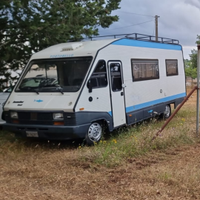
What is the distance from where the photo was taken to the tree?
897cm

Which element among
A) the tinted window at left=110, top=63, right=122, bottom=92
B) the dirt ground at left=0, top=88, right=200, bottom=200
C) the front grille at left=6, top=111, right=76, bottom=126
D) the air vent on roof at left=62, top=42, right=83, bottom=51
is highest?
the air vent on roof at left=62, top=42, right=83, bottom=51

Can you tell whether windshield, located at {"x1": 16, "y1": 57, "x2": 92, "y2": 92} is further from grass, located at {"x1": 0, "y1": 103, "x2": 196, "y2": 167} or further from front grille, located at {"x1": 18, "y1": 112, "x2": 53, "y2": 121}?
grass, located at {"x1": 0, "y1": 103, "x2": 196, "y2": 167}

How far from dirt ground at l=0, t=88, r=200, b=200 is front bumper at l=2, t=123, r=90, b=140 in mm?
511

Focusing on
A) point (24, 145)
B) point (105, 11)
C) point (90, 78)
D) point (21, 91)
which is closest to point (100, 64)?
point (90, 78)

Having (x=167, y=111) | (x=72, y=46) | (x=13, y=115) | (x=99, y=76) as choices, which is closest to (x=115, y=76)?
(x=99, y=76)

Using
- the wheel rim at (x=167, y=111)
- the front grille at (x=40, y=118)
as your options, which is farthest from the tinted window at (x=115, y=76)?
the wheel rim at (x=167, y=111)

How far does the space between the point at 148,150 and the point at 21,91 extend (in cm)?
342

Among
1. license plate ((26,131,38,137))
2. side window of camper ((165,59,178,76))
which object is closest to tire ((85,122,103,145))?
license plate ((26,131,38,137))

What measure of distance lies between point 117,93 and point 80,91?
4.80 ft

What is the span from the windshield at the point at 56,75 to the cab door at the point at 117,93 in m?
0.89

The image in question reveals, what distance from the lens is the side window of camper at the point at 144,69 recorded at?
30.0 feet

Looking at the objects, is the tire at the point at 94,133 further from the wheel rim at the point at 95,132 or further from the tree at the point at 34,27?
the tree at the point at 34,27

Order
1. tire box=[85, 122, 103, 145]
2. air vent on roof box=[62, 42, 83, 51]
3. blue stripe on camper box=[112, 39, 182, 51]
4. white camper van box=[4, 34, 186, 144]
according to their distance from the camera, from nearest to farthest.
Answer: white camper van box=[4, 34, 186, 144] → tire box=[85, 122, 103, 145] → air vent on roof box=[62, 42, 83, 51] → blue stripe on camper box=[112, 39, 182, 51]

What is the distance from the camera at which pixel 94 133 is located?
24.5 ft
